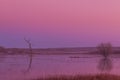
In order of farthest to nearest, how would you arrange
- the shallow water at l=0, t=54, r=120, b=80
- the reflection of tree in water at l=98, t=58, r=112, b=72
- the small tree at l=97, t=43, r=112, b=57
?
the small tree at l=97, t=43, r=112, b=57 < the reflection of tree in water at l=98, t=58, r=112, b=72 < the shallow water at l=0, t=54, r=120, b=80

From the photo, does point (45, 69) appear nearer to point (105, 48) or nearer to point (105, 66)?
point (105, 66)

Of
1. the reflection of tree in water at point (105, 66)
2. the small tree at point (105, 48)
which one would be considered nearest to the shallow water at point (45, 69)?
the reflection of tree in water at point (105, 66)

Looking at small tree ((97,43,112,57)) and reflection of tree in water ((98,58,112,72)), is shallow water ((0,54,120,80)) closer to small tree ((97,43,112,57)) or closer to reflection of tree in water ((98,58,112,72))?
reflection of tree in water ((98,58,112,72))

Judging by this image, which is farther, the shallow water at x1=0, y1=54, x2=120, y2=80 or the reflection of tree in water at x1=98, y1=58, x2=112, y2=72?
the reflection of tree in water at x1=98, y1=58, x2=112, y2=72

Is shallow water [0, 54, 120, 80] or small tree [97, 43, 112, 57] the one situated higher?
small tree [97, 43, 112, 57]

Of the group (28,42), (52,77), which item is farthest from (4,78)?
(28,42)

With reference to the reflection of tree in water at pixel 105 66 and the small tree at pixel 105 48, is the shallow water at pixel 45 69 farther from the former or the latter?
the small tree at pixel 105 48

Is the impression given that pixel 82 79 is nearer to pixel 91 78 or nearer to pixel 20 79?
pixel 91 78

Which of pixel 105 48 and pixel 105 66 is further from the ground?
pixel 105 48

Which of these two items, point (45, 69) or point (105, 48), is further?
point (105, 48)

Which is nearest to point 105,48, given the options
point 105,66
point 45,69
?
point 105,66

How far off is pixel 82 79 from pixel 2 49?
99989 mm

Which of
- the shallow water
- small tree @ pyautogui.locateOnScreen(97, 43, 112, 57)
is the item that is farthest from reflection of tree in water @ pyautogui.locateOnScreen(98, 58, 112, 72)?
small tree @ pyautogui.locateOnScreen(97, 43, 112, 57)

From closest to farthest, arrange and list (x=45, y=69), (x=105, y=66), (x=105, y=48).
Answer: (x=45, y=69) < (x=105, y=66) < (x=105, y=48)
